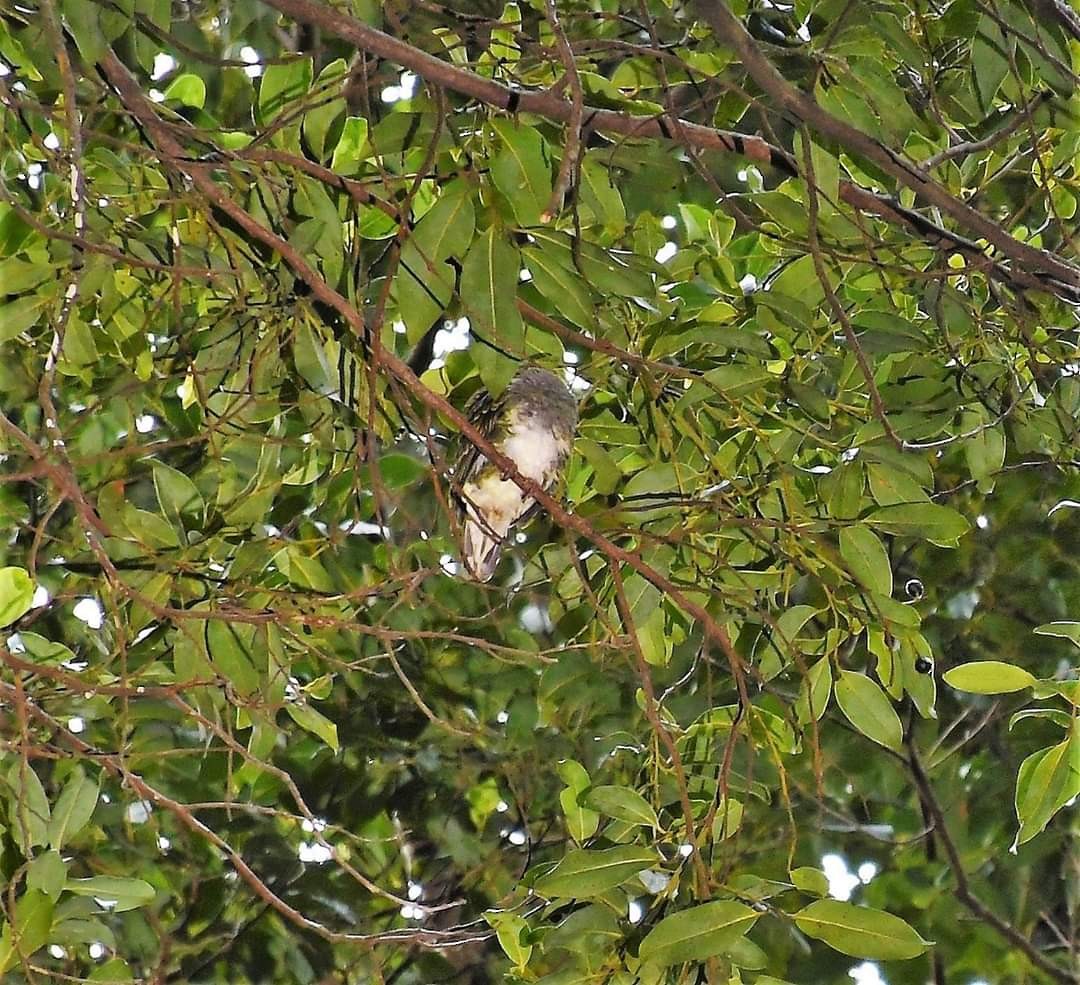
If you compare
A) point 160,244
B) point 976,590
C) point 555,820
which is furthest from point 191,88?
point 976,590

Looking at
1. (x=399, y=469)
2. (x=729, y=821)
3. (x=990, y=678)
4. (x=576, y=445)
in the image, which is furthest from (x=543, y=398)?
(x=990, y=678)

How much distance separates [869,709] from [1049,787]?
231 millimetres

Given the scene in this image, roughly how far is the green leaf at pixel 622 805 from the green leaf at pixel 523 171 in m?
0.53

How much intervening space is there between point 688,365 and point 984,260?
0.35m

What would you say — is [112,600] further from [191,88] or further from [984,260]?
[984,260]

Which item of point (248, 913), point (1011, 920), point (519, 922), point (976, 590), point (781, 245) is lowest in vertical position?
point (248, 913)

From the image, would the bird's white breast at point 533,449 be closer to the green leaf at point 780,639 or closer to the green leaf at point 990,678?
the green leaf at point 780,639

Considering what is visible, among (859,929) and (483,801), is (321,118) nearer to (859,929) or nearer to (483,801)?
(859,929)

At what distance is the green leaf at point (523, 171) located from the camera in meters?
1.24

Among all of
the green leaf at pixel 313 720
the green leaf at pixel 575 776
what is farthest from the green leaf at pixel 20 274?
the green leaf at pixel 575 776

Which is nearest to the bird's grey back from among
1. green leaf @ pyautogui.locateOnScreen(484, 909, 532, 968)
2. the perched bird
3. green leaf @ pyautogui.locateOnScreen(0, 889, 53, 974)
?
the perched bird

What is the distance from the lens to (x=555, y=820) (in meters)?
2.36

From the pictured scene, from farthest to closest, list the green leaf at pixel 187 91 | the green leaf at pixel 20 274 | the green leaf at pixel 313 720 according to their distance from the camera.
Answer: the green leaf at pixel 187 91, the green leaf at pixel 313 720, the green leaf at pixel 20 274

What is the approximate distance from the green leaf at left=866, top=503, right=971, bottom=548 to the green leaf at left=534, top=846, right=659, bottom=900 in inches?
18.8
